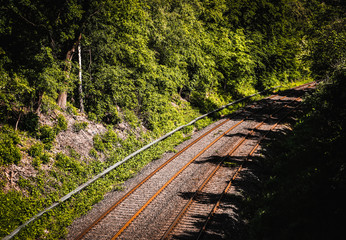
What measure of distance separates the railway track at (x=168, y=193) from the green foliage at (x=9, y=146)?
4.40 m

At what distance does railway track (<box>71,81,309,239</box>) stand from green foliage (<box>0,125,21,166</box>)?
440cm

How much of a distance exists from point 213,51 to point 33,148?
19.5 m

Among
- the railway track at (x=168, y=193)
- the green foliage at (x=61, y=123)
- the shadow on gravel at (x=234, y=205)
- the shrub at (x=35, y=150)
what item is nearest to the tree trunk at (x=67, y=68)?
the green foliage at (x=61, y=123)

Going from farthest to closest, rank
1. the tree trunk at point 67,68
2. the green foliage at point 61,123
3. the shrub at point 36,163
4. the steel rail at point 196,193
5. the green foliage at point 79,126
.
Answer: the green foliage at point 79,126, the green foliage at point 61,123, the tree trunk at point 67,68, the shrub at point 36,163, the steel rail at point 196,193

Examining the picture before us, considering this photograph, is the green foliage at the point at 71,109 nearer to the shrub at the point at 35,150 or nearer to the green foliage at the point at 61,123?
the green foliage at the point at 61,123

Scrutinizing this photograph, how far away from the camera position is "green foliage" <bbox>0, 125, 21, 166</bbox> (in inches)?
372

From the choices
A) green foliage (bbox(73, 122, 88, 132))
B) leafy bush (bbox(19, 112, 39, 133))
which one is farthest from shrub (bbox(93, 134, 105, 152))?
leafy bush (bbox(19, 112, 39, 133))

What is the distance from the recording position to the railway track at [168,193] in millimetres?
8742

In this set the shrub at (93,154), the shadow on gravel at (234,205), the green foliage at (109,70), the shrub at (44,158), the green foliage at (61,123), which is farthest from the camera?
the shrub at (93,154)

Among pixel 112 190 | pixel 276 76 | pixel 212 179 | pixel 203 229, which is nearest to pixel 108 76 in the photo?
pixel 112 190

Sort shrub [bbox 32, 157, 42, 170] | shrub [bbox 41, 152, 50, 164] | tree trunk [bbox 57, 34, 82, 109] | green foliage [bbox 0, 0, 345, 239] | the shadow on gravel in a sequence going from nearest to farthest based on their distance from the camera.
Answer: the shadow on gravel, green foliage [bbox 0, 0, 345, 239], shrub [bbox 32, 157, 42, 170], shrub [bbox 41, 152, 50, 164], tree trunk [bbox 57, 34, 82, 109]

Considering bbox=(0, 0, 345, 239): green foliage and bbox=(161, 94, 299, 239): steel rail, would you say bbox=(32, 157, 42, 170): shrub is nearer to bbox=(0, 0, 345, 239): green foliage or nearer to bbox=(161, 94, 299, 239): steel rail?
bbox=(0, 0, 345, 239): green foliage

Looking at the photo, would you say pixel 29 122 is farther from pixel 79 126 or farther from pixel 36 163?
pixel 79 126

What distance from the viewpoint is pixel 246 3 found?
107 feet
